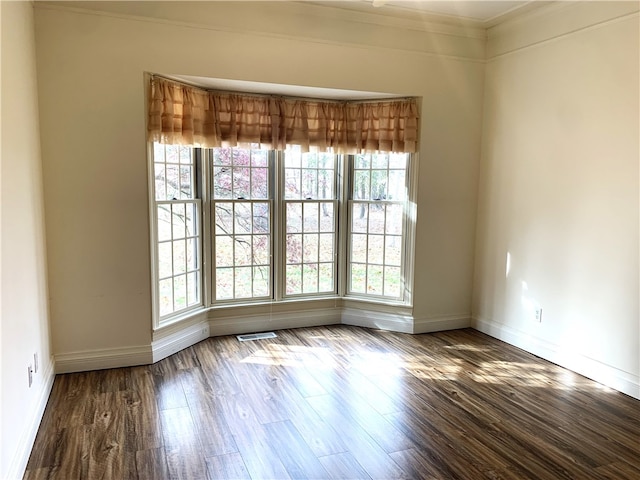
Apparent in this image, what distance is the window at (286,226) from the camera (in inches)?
161

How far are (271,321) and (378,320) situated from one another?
1.02 m

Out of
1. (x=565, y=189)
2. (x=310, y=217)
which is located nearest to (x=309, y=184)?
(x=310, y=217)

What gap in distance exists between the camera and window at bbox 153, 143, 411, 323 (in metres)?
4.10

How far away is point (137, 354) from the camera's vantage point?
3627mm

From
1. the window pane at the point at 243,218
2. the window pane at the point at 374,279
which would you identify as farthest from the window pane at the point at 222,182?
the window pane at the point at 374,279

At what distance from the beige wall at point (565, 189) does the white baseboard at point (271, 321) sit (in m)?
1.49

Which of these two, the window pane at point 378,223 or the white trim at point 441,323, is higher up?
the window pane at point 378,223

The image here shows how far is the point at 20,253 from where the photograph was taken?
98.9 inches

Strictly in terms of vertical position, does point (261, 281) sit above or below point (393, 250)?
below

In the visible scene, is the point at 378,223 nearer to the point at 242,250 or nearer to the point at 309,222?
the point at 309,222

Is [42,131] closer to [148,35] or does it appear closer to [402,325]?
[148,35]

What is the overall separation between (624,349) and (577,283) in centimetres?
55

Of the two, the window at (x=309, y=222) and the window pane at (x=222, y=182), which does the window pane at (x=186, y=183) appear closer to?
the window pane at (x=222, y=182)

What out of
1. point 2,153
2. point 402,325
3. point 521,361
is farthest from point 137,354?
point 521,361
